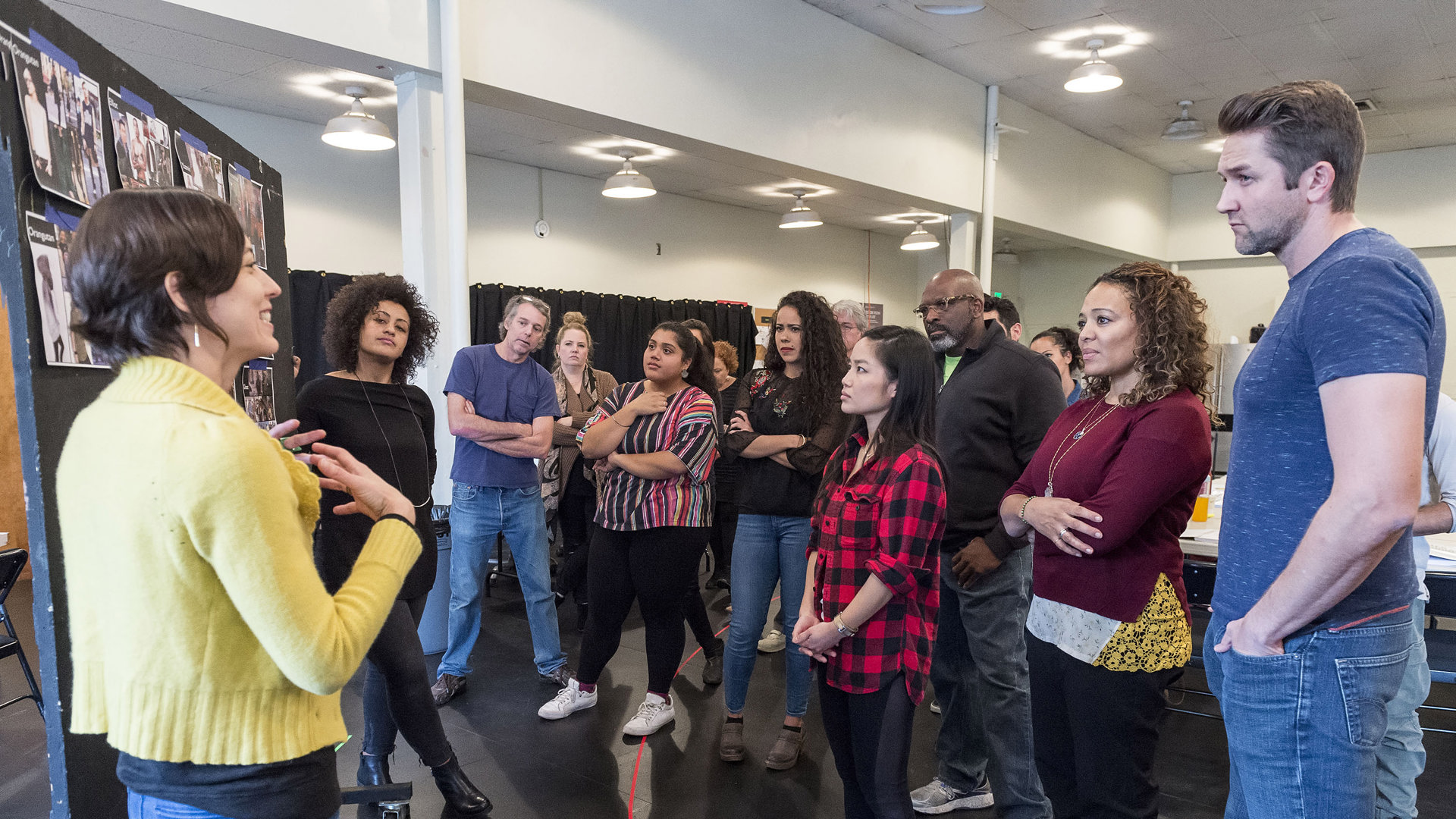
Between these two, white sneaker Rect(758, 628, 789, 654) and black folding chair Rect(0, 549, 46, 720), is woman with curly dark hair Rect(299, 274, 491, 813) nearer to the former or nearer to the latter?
black folding chair Rect(0, 549, 46, 720)

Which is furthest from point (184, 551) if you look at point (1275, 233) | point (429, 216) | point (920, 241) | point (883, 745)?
point (920, 241)

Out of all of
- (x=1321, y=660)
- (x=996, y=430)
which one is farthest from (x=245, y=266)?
(x=996, y=430)

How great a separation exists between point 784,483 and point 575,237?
18.1 ft

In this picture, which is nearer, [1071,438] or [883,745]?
[883,745]

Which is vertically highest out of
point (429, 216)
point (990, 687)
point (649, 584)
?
point (429, 216)

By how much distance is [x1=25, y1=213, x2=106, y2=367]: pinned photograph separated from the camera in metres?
1.29

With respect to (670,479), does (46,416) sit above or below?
above

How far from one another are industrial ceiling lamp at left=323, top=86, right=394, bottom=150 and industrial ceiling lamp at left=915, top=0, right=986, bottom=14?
3.03 meters

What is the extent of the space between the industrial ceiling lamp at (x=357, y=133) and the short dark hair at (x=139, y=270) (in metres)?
4.00

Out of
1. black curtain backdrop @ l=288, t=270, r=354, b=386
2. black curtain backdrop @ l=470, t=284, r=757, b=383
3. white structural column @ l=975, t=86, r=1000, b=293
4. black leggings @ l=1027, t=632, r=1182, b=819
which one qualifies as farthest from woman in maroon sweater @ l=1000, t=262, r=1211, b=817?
black curtain backdrop @ l=470, t=284, r=757, b=383

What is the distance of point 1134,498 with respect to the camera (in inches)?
66.7

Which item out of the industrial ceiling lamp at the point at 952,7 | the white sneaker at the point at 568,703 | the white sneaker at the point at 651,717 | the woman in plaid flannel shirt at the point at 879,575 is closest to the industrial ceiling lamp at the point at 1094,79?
the industrial ceiling lamp at the point at 952,7

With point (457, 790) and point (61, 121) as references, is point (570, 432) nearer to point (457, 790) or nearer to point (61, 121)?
point (457, 790)

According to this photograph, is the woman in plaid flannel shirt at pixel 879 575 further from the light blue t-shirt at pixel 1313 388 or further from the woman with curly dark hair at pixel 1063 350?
the woman with curly dark hair at pixel 1063 350
